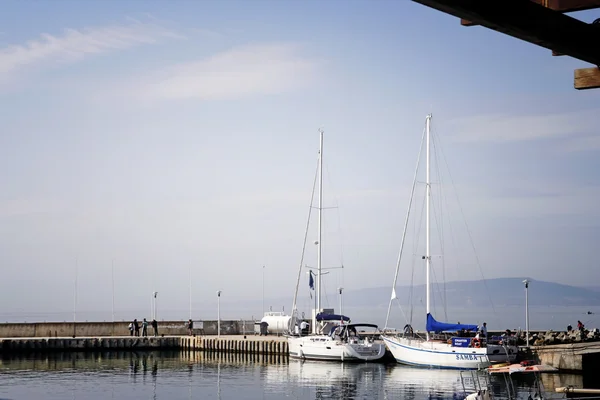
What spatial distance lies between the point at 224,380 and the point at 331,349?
32.2 feet

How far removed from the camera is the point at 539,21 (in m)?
8.57

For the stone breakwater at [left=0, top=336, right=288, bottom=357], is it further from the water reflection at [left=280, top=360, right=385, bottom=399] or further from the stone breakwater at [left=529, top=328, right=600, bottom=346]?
the stone breakwater at [left=529, top=328, right=600, bottom=346]

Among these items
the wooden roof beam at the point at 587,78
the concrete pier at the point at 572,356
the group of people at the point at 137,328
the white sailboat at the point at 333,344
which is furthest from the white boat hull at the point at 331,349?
the wooden roof beam at the point at 587,78

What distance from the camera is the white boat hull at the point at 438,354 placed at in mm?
50344

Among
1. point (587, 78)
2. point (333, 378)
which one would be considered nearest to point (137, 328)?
point (333, 378)

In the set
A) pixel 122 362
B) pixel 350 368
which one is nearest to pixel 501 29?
pixel 350 368

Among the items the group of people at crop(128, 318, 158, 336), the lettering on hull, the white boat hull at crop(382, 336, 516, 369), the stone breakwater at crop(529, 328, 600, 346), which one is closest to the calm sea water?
the white boat hull at crop(382, 336, 516, 369)

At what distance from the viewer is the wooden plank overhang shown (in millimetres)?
7758

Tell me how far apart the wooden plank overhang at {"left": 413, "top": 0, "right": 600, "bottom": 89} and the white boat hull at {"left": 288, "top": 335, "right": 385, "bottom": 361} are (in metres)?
48.7

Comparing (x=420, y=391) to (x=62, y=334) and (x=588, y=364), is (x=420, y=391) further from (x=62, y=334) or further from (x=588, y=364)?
(x=62, y=334)

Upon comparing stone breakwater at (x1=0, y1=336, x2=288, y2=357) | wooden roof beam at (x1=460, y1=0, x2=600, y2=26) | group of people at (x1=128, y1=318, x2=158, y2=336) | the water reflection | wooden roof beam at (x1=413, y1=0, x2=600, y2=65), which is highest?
wooden roof beam at (x1=460, y1=0, x2=600, y2=26)

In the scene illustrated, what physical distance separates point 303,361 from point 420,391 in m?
15.8

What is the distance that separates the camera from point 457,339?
171ft

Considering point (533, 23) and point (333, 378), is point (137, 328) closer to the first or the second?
point (333, 378)
